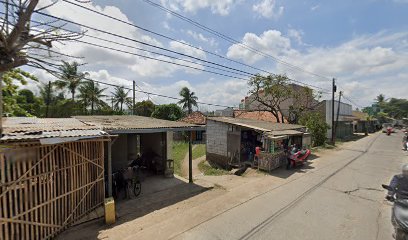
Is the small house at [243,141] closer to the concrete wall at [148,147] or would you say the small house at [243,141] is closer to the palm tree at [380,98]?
the concrete wall at [148,147]

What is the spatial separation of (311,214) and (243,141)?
11.0 m

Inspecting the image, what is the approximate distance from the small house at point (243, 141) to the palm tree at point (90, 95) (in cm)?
2169

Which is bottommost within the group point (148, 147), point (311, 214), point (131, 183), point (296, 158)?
point (311, 214)

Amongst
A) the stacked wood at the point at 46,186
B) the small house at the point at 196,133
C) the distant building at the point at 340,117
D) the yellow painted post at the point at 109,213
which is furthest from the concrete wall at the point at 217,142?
the distant building at the point at 340,117

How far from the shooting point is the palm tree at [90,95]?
3328 centimetres

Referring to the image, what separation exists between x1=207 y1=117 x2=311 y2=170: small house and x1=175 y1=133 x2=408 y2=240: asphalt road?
121 inches

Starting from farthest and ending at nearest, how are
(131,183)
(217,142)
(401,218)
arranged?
(217,142), (131,183), (401,218)

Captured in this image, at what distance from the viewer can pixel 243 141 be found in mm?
18828

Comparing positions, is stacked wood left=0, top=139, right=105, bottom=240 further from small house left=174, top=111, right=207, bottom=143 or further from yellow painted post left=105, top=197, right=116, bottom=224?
small house left=174, top=111, right=207, bottom=143

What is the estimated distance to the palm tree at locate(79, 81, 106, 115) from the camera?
3328cm

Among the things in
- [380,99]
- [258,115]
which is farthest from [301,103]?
[380,99]

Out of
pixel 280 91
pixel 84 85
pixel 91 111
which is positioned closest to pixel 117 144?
pixel 280 91

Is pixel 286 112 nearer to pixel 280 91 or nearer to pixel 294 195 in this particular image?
pixel 280 91

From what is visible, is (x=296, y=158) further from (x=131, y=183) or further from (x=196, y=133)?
(x=196, y=133)
